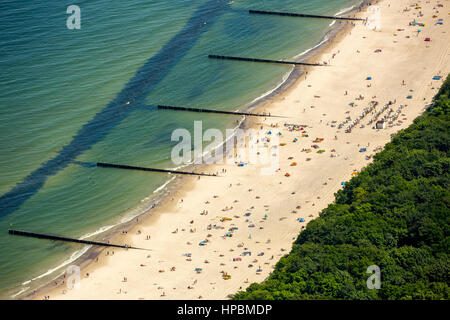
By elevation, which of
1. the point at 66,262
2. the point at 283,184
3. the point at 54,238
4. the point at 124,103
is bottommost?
the point at 66,262

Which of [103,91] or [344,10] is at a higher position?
[344,10]

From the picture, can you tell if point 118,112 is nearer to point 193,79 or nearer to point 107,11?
point 193,79

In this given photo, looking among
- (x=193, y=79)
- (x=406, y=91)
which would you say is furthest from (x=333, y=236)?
(x=193, y=79)

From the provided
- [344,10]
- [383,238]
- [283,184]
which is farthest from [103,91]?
[383,238]

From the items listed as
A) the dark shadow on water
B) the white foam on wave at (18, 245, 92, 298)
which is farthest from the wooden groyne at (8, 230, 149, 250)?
the dark shadow on water

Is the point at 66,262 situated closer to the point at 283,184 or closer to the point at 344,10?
the point at 283,184

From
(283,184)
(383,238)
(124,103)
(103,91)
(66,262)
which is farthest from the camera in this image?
(103,91)

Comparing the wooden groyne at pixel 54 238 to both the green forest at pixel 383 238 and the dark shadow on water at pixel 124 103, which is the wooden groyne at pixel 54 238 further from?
the green forest at pixel 383 238
